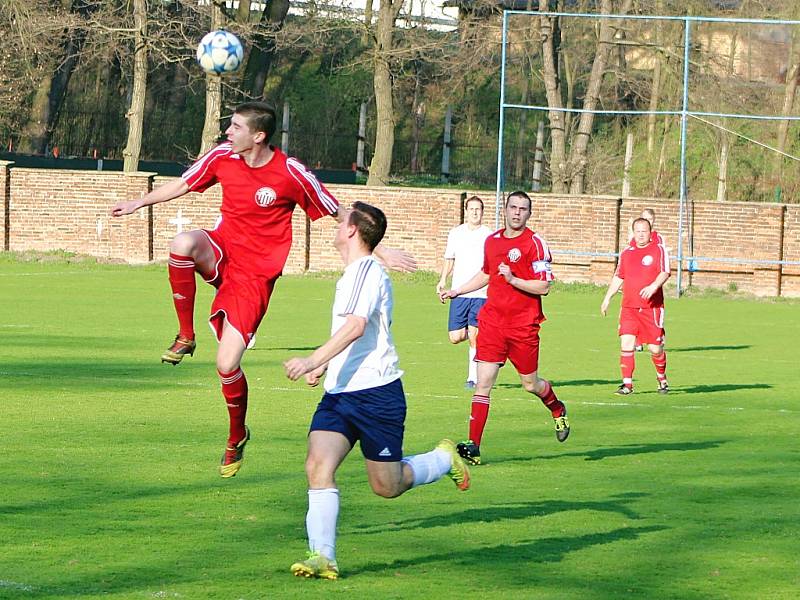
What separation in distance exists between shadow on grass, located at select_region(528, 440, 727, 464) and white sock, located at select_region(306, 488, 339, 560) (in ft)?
13.8

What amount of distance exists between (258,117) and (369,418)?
2.51 m

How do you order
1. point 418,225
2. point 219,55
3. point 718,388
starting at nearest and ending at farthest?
point 219,55 < point 718,388 < point 418,225

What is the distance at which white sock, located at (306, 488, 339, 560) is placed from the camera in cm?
646

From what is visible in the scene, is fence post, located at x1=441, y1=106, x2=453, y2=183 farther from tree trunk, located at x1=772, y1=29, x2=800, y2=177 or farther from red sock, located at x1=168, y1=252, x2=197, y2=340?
red sock, located at x1=168, y1=252, x2=197, y2=340

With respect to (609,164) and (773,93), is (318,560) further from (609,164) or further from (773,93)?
(609,164)

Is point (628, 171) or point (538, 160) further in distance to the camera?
point (538, 160)

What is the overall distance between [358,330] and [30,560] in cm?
203

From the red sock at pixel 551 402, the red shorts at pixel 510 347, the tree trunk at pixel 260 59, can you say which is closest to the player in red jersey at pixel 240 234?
the red shorts at pixel 510 347

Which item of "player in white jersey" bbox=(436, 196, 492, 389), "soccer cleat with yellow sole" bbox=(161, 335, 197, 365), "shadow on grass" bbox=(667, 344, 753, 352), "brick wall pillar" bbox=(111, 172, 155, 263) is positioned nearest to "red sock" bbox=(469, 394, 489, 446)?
"soccer cleat with yellow sole" bbox=(161, 335, 197, 365)

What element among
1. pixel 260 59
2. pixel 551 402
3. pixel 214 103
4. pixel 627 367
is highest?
pixel 260 59

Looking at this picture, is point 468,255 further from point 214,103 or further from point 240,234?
point 214,103

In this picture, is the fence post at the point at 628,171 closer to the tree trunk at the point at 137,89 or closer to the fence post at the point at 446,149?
the fence post at the point at 446,149

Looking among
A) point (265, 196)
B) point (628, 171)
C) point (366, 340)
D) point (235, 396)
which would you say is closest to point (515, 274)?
point (265, 196)

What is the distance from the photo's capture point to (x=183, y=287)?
8.82 m
